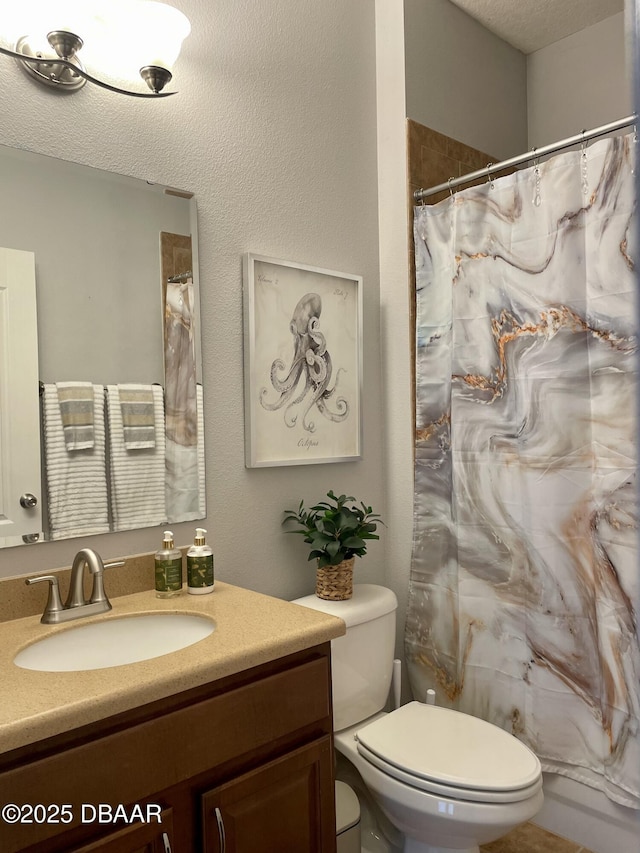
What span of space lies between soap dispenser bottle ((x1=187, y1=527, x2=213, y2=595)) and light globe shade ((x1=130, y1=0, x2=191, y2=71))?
3.87 feet

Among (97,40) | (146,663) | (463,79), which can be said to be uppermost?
(463,79)

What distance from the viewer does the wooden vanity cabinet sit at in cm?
98

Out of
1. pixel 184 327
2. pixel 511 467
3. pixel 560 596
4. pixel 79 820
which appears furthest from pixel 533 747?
pixel 184 327

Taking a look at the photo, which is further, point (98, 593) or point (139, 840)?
point (98, 593)

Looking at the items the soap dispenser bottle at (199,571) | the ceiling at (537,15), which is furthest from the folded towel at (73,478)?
the ceiling at (537,15)

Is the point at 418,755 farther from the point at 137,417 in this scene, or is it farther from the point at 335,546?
the point at 137,417

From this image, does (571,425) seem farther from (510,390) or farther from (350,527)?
(350,527)

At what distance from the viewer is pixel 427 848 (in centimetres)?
168

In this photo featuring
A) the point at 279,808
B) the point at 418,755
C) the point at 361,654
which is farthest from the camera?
the point at 361,654

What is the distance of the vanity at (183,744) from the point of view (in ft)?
3.18

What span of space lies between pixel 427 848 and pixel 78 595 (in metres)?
1.09

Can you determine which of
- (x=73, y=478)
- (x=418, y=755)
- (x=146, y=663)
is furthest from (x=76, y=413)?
(x=418, y=755)

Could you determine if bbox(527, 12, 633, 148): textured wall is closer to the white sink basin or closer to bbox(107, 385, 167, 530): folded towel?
bbox(107, 385, 167, 530): folded towel

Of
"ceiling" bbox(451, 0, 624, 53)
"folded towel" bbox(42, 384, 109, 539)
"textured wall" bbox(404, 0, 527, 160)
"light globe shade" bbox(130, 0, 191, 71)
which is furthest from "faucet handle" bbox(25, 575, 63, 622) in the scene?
"ceiling" bbox(451, 0, 624, 53)
